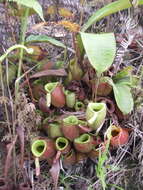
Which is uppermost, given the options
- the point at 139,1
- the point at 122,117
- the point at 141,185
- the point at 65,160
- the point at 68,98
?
the point at 139,1

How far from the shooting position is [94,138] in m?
1.14

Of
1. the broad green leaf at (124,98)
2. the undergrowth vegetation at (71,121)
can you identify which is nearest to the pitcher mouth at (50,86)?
the undergrowth vegetation at (71,121)

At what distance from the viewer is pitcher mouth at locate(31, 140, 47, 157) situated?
1.07 m

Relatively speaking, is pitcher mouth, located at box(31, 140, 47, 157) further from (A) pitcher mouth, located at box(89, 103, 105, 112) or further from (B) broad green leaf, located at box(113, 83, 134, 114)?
(B) broad green leaf, located at box(113, 83, 134, 114)

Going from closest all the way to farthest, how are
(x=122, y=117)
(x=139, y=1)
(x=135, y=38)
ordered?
(x=139, y=1), (x=122, y=117), (x=135, y=38)

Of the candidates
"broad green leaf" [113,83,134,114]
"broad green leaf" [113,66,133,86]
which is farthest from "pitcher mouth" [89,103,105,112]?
"broad green leaf" [113,66,133,86]

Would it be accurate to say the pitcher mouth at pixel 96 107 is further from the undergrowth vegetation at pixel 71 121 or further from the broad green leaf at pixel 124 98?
the broad green leaf at pixel 124 98

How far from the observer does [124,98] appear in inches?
46.0

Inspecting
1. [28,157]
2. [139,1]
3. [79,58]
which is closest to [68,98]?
[79,58]

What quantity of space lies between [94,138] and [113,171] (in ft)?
0.54

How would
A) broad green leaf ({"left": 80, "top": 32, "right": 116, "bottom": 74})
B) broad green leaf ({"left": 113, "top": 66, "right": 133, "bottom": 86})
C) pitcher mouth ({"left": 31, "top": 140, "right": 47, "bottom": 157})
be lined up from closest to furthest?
broad green leaf ({"left": 80, "top": 32, "right": 116, "bottom": 74}) → pitcher mouth ({"left": 31, "top": 140, "right": 47, "bottom": 157}) → broad green leaf ({"left": 113, "top": 66, "right": 133, "bottom": 86})

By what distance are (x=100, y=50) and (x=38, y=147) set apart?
439mm

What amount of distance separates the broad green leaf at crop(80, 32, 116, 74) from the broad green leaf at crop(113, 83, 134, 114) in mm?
202

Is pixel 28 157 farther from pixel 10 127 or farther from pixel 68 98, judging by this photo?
pixel 68 98
